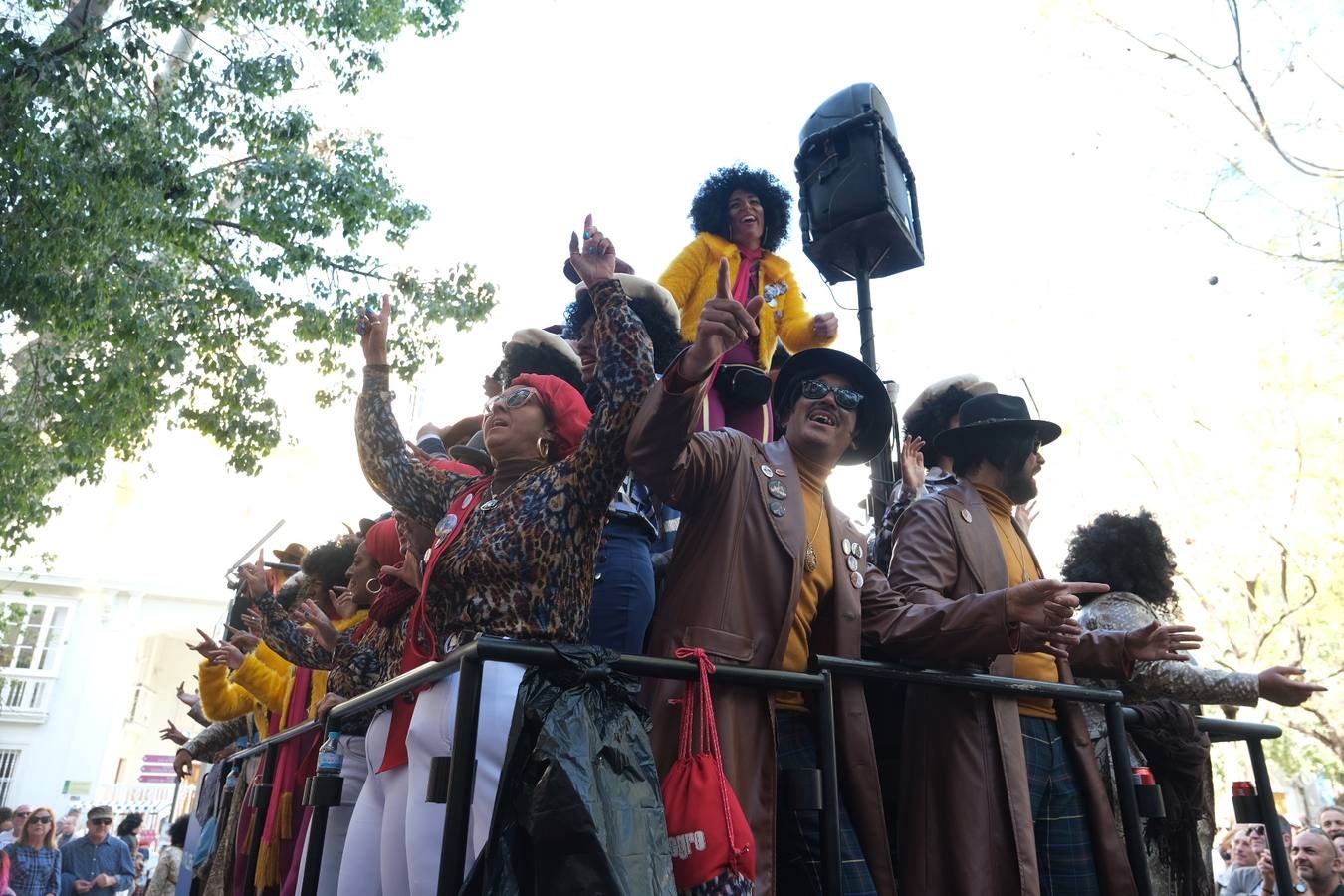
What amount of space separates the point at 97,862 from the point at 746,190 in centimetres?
1178

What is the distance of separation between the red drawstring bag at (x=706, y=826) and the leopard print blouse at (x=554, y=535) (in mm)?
597

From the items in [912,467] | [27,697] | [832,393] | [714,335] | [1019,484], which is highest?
[27,697]

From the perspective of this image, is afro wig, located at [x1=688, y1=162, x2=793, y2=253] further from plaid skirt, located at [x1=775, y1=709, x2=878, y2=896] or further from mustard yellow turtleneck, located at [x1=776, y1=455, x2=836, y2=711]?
plaid skirt, located at [x1=775, y1=709, x2=878, y2=896]

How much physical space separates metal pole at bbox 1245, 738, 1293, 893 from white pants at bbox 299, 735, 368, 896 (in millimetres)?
3039

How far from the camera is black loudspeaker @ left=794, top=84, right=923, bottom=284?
220 inches

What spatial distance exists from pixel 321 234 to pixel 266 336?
1.46 metres

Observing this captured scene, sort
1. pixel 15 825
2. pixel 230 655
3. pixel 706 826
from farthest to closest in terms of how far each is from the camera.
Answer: pixel 15 825
pixel 230 655
pixel 706 826

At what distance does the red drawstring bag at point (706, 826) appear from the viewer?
6.93ft

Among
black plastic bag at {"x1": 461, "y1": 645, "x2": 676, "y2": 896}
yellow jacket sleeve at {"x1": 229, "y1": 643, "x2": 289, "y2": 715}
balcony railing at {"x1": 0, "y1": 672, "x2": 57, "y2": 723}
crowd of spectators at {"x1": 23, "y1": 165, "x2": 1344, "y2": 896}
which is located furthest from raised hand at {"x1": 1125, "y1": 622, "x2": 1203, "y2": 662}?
balcony railing at {"x1": 0, "y1": 672, "x2": 57, "y2": 723}

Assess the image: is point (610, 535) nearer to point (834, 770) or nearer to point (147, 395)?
point (834, 770)

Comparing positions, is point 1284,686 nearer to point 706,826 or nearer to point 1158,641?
point 1158,641

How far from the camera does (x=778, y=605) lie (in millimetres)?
2836

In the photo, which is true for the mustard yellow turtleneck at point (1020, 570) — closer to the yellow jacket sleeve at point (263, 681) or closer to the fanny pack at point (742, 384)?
the fanny pack at point (742, 384)

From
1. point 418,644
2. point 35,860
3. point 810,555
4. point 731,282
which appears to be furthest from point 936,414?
point 35,860
